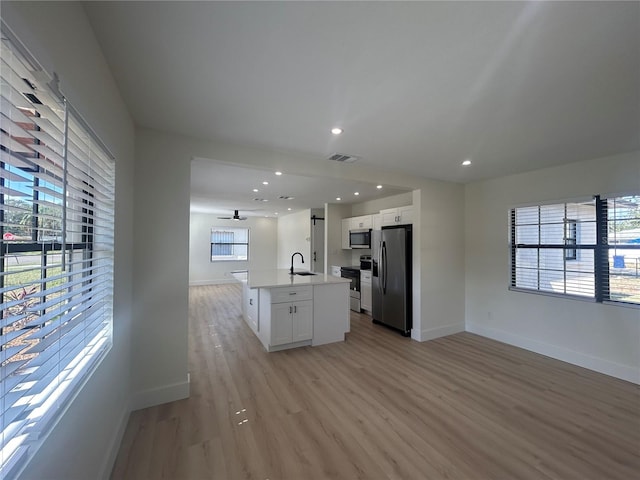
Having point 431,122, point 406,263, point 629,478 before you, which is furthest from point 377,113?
point 629,478

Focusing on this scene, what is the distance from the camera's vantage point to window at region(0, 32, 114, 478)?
0.76 metres

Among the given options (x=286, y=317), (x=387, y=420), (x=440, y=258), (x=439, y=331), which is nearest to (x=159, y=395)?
(x=286, y=317)

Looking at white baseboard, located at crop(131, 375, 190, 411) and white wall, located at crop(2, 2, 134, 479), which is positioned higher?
white wall, located at crop(2, 2, 134, 479)

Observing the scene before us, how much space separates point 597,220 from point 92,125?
4955 millimetres

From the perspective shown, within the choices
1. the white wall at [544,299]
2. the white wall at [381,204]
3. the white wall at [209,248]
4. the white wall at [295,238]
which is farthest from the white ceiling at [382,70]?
the white wall at [209,248]

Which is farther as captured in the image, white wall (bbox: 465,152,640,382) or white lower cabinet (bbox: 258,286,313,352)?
white lower cabinet (bbox: 258,286,313,352)

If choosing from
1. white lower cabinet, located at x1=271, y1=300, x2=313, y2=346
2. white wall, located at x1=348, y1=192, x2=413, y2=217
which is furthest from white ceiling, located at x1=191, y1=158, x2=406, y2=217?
white lower cabinet, located at x1=271, y1=300, x2=313, y2=346

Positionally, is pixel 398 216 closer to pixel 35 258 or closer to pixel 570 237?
pixel 570 237

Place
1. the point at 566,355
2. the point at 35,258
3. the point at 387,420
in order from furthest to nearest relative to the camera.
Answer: the point at 566,355 → the point at 387,420 → the point at 35,258

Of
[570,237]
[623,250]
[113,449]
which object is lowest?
[113,449]

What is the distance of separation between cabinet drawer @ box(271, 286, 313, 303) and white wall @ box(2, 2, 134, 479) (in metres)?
1.67

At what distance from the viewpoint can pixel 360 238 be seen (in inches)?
234

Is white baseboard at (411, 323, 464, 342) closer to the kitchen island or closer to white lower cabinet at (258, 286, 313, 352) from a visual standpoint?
the kitchen island

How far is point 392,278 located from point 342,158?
233 cm
